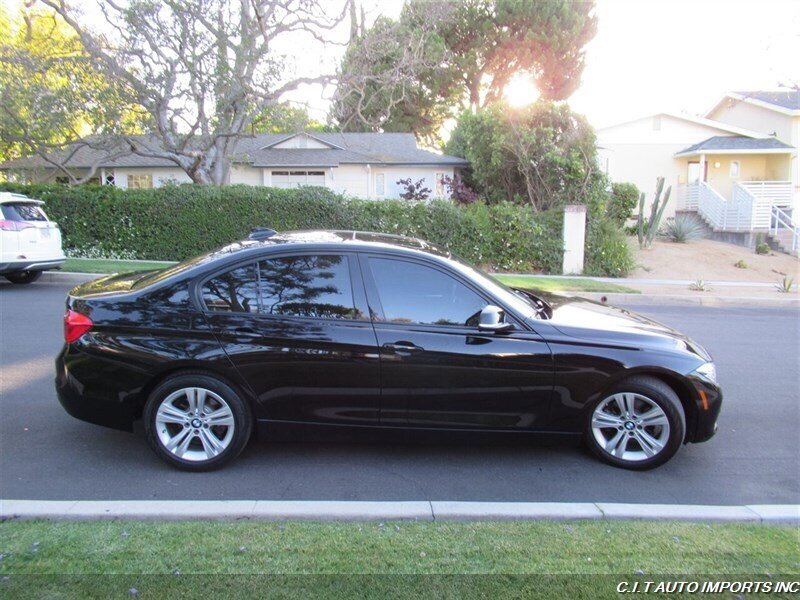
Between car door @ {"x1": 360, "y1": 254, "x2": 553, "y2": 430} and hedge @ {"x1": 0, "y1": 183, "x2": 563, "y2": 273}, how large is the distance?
11.7 m

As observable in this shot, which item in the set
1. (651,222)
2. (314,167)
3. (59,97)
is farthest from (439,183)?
(59,97)

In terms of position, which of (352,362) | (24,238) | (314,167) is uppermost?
(314,167)

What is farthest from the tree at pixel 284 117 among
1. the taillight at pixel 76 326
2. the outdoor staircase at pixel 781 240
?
the outdoor staircase at pixel 781 240

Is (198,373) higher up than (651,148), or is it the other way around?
(651,148)

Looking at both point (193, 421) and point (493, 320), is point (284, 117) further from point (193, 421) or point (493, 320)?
point (493, 320)

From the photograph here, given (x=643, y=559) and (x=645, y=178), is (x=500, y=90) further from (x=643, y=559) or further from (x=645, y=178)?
(x=643, y=559)

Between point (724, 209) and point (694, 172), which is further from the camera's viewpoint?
point (694, 172)

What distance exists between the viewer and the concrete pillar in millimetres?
15992

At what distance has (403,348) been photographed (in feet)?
13.0

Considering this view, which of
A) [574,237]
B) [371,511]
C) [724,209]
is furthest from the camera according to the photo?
[724,209]

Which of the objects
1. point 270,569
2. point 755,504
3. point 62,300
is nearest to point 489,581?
point 270,569

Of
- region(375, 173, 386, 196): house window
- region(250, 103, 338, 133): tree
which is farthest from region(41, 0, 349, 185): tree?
region(375, 173, 386, 196): house window

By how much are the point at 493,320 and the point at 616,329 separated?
39.4 inches

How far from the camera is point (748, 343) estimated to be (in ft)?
28.5
